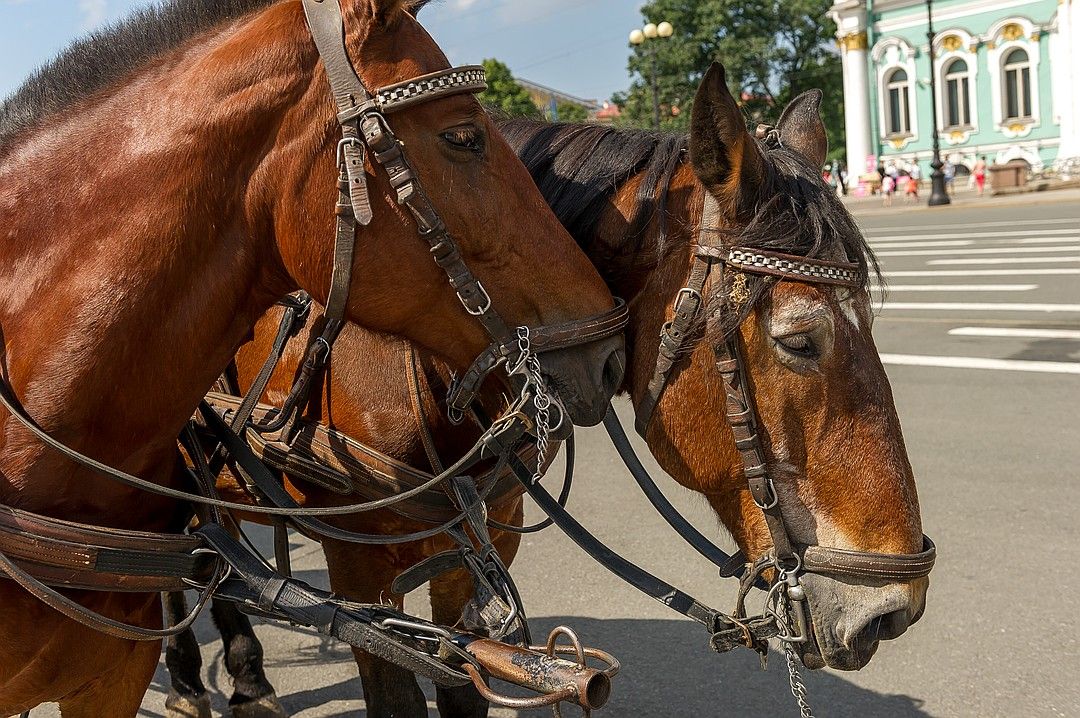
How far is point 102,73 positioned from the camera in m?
2.09

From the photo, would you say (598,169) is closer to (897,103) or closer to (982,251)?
(982,251)

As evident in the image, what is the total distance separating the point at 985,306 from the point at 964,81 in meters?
33.7

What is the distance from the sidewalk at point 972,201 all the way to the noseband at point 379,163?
86.2 feet

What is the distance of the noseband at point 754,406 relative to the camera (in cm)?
208

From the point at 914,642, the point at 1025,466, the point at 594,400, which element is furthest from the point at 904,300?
the point at 594,400

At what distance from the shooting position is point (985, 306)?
38.1ft

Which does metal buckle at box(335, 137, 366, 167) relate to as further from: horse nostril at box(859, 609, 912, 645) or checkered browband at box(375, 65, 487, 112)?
horse nostril at box(859, 609, 912, 645)

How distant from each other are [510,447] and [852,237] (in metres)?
0.93

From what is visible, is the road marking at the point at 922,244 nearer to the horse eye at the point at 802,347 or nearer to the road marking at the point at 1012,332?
the road marking at the point at 1012,332

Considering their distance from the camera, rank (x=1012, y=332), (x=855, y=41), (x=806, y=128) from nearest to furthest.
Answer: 1. (x=806, y=128)
2. (x=1012, y=332)
3. (x=855, y=41)

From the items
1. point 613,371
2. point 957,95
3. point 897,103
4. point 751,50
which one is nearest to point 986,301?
point 613,371

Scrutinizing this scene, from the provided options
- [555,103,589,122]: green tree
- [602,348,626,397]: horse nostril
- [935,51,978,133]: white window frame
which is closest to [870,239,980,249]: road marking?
[555,103,589,122]: green tree

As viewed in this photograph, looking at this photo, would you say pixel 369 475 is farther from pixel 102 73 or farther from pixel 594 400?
pixel 102 73

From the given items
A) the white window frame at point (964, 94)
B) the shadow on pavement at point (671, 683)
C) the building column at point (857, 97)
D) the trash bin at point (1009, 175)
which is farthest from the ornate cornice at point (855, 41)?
the shadow on pavement at point (671, 683)
